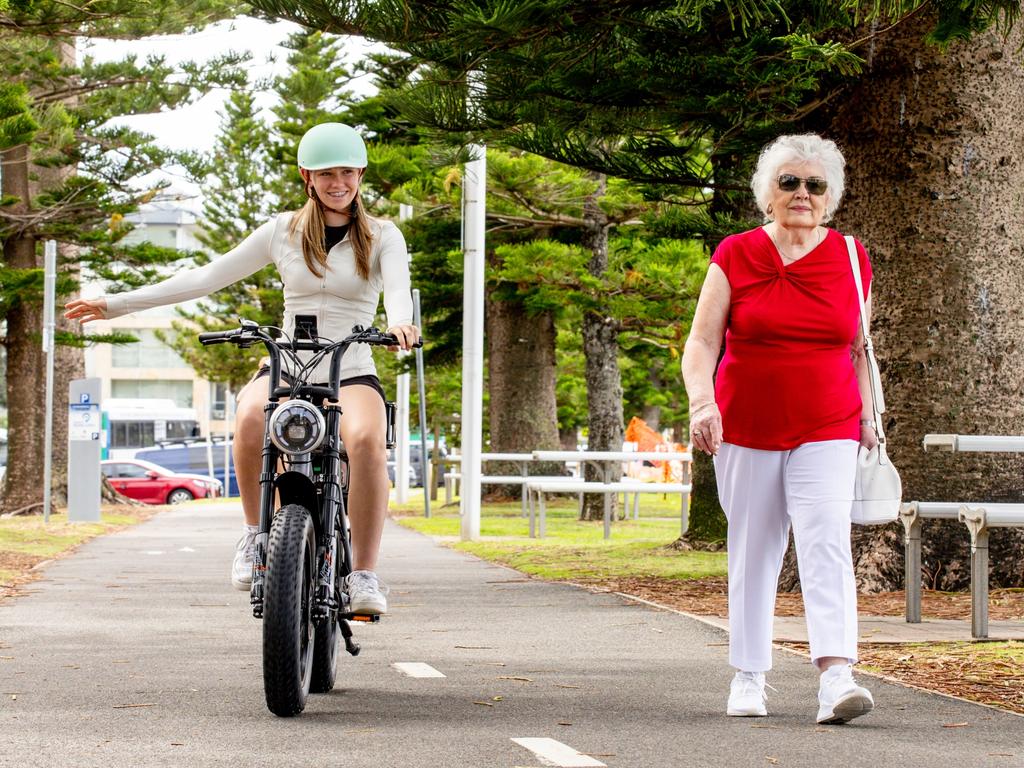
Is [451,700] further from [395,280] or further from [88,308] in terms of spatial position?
[88,308]

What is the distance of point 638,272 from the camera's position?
22.3 meters

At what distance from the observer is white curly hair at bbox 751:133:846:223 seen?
5.67 m

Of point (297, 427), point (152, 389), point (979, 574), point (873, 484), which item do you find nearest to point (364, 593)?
point (297, 427)

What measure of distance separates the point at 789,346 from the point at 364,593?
5.50 ft

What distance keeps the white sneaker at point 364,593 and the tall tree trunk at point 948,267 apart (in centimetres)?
505

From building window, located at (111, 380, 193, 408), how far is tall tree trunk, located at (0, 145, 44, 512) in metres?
77.2

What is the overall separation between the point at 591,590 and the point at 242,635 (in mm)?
3227

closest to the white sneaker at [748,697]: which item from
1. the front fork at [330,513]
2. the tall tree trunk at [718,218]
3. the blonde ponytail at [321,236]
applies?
the front fork at [330,513]

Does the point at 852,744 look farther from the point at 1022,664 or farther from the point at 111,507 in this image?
the point at 111,507

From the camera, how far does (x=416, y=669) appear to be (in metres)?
6.80

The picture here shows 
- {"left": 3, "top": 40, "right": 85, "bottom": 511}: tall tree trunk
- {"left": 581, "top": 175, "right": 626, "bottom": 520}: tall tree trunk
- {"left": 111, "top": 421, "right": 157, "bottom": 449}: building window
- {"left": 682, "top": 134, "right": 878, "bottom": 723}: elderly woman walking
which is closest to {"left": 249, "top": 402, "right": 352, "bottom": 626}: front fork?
{"left": 682, "top": 134, "right": 878, "bottom": 723}: elderly woman walking

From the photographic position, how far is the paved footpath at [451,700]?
479cm

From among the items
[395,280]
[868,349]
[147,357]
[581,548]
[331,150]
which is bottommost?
[581,548]

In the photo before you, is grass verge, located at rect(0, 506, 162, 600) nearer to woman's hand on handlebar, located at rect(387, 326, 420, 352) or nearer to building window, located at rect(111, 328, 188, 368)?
woman's hand on handlebar, located at rect(387, 326, 420, 352)
